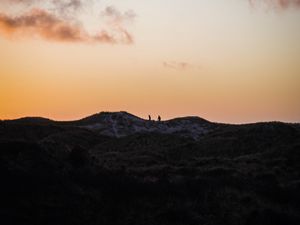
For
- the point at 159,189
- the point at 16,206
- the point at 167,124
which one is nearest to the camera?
the point at 16,206

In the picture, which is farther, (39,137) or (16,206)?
(39,137)

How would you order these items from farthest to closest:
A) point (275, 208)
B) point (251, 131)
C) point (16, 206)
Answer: point (251, 131) → point (275, 208) → point (16, 206)

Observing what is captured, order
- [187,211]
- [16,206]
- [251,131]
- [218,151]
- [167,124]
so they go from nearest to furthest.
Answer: [16,206] → [187,211] → [218,151] → [251,131] → [167,124]

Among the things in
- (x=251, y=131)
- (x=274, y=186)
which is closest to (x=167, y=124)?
(x=251, y=131)

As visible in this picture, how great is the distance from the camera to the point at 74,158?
119 ft

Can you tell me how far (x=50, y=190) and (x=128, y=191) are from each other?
5.53m

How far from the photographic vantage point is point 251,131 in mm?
76938

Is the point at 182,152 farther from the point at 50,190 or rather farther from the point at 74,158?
the point at 50,190

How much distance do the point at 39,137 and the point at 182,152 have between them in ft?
89.1

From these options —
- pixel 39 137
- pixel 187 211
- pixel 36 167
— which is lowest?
pixel 187 211

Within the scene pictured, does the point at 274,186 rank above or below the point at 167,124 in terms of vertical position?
below

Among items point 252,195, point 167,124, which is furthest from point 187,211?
point 167,124

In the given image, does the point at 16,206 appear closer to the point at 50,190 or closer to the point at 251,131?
the point at 50,190

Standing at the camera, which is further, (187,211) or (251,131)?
(251,131)
